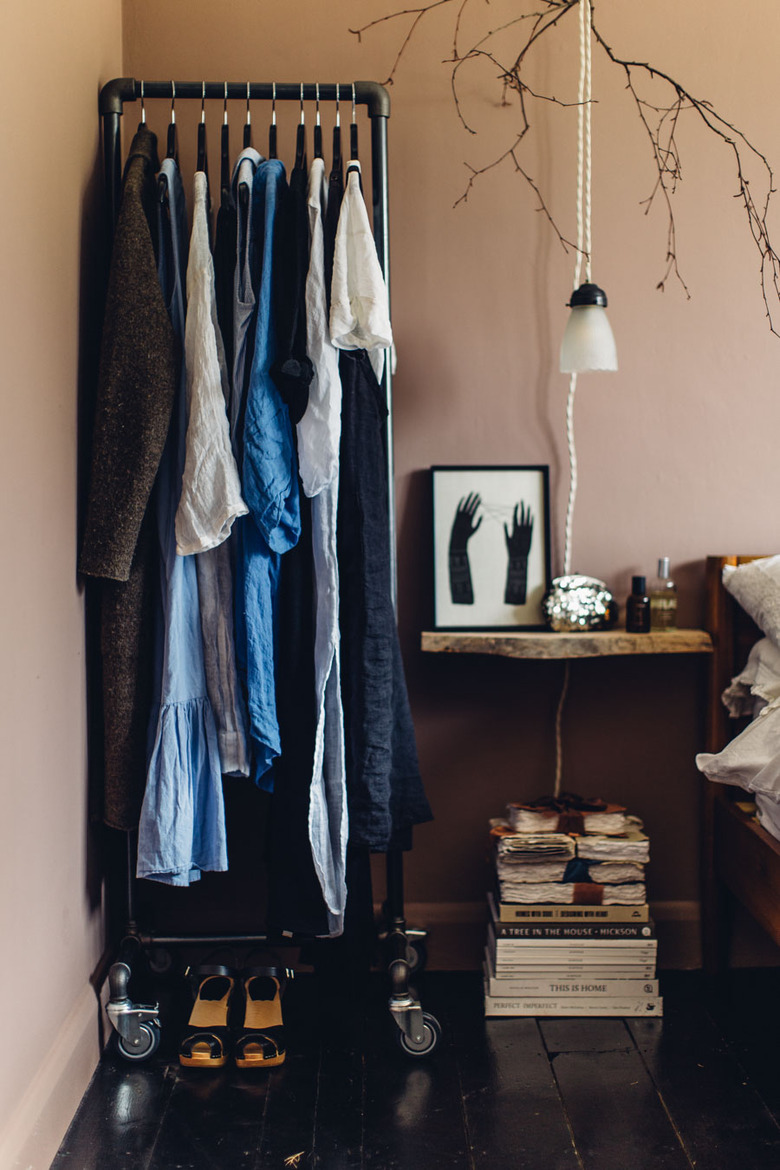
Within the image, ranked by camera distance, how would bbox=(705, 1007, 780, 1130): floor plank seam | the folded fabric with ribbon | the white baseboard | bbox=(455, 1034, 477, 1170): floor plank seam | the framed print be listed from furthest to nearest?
the framed print → the folded fabric with ribbon → bbox=(705, 1007, 780, 1130): floor plank seam → bbox=(455, 1034, 477, 1170): floor plank seam → the white baseboard

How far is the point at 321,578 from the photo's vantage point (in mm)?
1786

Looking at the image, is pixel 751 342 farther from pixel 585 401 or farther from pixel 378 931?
pixel 378 931

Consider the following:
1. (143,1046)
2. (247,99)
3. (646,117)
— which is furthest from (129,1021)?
(646,117)

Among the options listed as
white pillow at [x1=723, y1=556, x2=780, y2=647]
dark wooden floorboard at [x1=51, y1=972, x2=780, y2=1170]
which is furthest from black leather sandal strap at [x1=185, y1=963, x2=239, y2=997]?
white pillow at [x1=723, y1=556, x2=780, y2=647]

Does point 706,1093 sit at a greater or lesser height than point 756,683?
lesser

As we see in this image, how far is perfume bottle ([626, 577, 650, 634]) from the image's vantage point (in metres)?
2.09

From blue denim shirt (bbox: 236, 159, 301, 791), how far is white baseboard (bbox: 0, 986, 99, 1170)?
53 cm

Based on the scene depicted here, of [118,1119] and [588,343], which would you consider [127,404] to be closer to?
[588,343]

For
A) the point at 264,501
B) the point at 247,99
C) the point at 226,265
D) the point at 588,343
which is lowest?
the point at 264,501

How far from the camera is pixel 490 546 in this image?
221cm

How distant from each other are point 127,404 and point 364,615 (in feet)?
1.82

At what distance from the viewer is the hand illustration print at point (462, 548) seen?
86.8 inches

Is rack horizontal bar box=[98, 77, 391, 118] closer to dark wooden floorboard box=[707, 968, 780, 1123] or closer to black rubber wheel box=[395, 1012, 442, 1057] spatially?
black rubber wheel box=[395, 1012, 442, 1057]

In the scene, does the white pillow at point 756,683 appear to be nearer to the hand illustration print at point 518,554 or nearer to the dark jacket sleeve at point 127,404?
the hand illustration print at point 518,554
